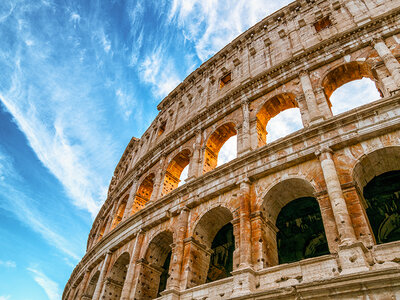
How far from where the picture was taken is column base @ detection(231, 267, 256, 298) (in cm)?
727

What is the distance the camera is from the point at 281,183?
9.12 metres

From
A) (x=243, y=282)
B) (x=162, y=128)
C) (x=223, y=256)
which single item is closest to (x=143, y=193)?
(x=162, y=128)

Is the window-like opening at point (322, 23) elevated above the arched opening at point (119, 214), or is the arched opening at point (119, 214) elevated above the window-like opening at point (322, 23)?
the window-like opening at point (322, 23)

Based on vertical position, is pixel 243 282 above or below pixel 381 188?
below

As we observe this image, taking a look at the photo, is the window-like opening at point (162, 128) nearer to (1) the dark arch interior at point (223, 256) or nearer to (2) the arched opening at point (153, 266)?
(2) the arched opening at point (153, 266)

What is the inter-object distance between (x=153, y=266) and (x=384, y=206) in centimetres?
844

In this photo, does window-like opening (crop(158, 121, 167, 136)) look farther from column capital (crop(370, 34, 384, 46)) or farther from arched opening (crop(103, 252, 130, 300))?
column capital (crop(370, 34, 384, 46))

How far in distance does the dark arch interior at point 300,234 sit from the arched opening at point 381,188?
176cm

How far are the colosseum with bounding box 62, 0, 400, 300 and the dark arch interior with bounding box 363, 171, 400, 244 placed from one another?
4 cm

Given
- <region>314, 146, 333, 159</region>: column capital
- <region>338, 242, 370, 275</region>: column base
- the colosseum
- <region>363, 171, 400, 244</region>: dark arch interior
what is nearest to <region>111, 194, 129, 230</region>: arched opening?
the colosseum

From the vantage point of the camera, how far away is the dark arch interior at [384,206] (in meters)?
9.44

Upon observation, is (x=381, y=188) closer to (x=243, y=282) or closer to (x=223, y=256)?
(x=243, y=282)

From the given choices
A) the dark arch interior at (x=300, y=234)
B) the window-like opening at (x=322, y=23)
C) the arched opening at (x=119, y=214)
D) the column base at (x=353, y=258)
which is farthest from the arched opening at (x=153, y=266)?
the window-like opening at (x=322, y=23)

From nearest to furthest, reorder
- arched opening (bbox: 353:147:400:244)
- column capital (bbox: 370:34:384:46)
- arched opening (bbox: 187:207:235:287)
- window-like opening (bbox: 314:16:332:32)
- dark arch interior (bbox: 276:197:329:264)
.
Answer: arched opening (bbox: 353:147:400:244)
arched opening (bbox: 187:207:235:287)
column capital (bbox: 370:34:384:46)
dark arch interior (bbox: 276:197:329:264)
window-like opening (bbox: 314:16:332:32)
